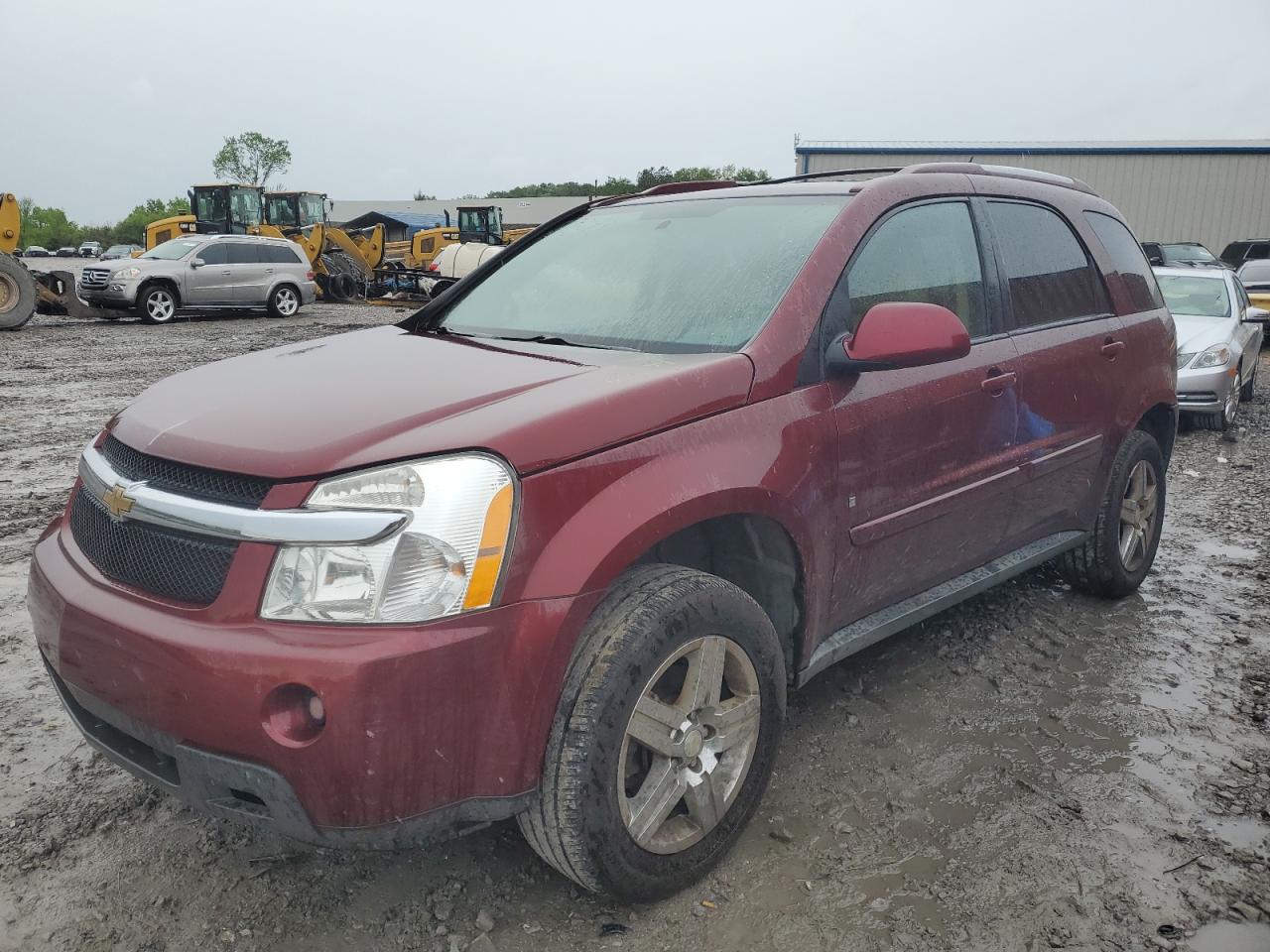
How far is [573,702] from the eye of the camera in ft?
6.72

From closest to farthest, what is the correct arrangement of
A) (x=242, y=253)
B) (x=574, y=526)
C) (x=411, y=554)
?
(x=411, y=554) → (x=574, y=526) → (x=242, y=253)

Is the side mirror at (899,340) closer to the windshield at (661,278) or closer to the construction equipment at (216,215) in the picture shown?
the windshield at (661,278)

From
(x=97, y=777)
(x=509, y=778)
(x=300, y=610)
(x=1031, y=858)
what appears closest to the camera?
(x=300, y=610)

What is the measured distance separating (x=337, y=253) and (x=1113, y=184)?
24247 mm

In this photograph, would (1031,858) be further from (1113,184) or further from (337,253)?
(1113,184)

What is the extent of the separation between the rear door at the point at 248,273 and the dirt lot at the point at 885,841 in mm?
16773

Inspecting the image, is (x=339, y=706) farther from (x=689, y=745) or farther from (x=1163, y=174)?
(x=1163, y=174)

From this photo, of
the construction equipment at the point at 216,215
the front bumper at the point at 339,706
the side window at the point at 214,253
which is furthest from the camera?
the construction equipment at the point at 216,215

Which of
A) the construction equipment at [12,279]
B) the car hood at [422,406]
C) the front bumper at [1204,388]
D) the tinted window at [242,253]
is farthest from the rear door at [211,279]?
the car hood at [422,406]

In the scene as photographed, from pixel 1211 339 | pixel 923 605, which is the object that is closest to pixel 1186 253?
pixel 1211 339

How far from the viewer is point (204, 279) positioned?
740 inches

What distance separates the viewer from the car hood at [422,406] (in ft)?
6.63

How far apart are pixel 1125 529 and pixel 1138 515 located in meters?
0.10

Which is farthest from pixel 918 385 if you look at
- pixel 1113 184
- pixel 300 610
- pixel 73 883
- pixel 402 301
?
pixel 1113 184
